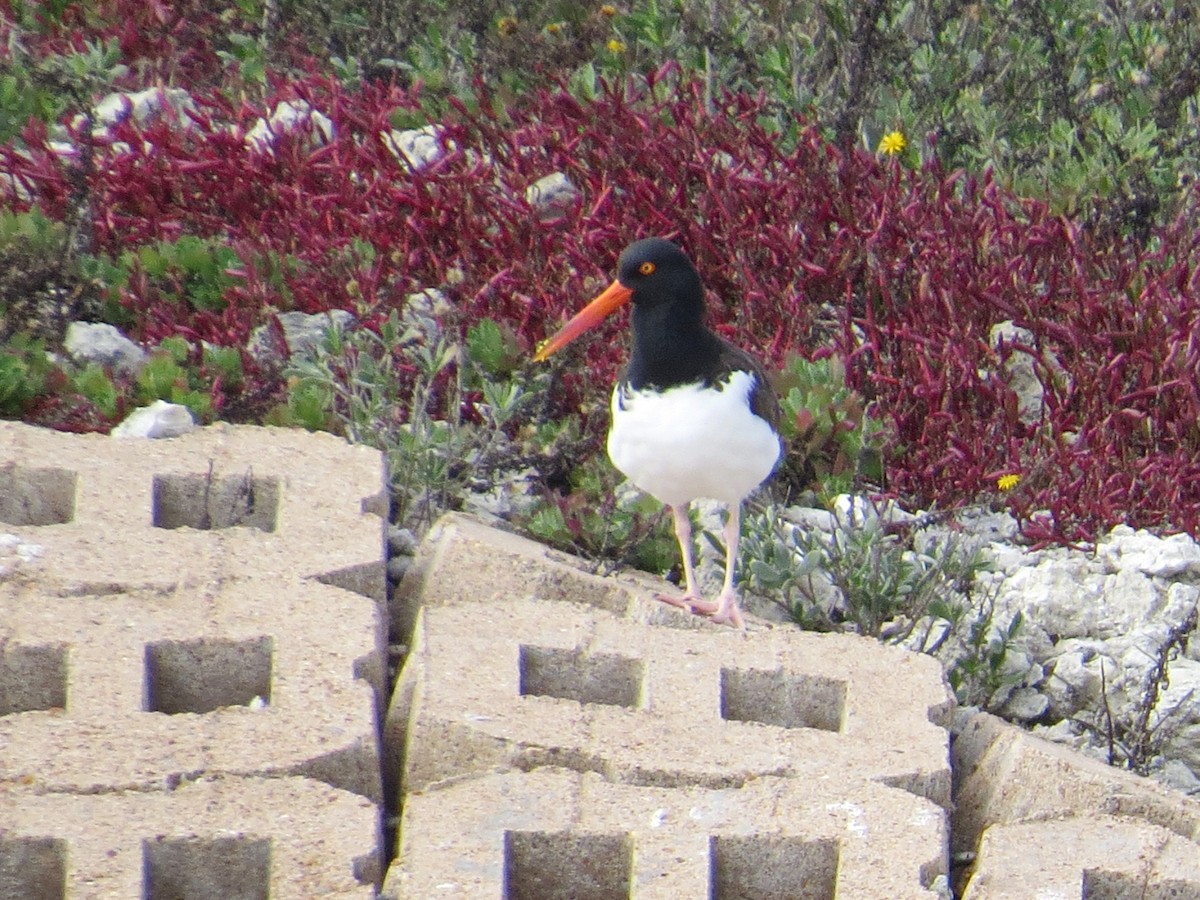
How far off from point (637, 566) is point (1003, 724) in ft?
5.05

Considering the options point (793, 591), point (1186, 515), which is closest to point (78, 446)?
point (793, 591)

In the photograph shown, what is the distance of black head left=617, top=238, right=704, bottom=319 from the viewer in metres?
4.74

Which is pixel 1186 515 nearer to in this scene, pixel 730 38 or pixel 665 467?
pixel 665 467

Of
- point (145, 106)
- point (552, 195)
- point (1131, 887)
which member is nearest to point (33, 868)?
point (1131, 887)

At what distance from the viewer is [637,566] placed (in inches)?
209

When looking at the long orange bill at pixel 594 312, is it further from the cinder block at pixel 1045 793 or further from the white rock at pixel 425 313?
the cinder block at pixel 1045 793

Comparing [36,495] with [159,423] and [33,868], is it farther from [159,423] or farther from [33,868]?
[33,868]

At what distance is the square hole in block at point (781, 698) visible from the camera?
13.0ft

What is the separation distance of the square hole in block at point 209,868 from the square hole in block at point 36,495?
1620mm

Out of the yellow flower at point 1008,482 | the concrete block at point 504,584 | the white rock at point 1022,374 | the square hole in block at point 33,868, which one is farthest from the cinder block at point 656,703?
the white rock at point 1022,374

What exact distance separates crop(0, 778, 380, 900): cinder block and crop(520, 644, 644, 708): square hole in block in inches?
28.8

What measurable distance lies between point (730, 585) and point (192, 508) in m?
1.45

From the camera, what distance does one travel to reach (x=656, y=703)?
3.81m

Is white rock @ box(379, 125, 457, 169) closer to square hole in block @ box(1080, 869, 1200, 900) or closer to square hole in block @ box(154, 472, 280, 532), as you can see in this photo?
square hole in block @ box(154, 472, 280, 532)
